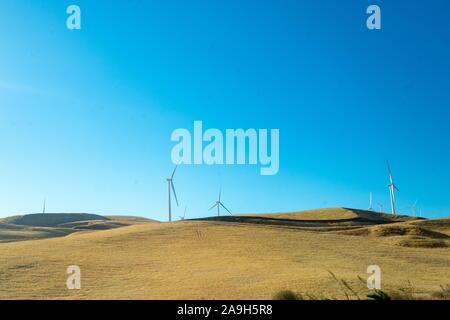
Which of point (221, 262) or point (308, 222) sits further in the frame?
point (308, 222)

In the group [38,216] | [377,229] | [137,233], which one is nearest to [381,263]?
[377,229]

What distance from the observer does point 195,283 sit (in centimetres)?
3070

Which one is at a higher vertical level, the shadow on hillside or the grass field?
the shadow on hillside

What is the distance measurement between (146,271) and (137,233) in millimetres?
24140

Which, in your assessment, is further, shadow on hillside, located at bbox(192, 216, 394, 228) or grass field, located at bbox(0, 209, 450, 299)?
shadow on hillside, located at bbox(192, 216, 394, 228)

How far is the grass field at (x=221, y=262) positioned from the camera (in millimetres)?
28875

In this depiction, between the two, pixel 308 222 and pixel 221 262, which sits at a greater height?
pixel 308 222

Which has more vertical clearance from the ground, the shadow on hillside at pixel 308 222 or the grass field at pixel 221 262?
the shadow on hillside at pixel 308 222

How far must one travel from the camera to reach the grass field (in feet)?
94.7

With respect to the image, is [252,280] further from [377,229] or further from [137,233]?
[377,229]

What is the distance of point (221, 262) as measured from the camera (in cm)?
4056

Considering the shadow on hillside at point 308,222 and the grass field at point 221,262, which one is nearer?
the grass field at point 221,262
